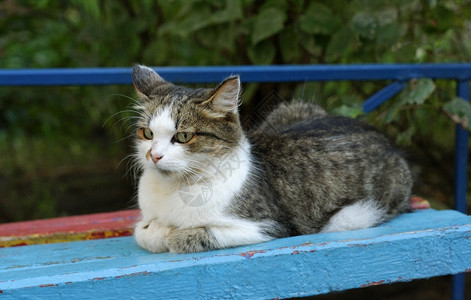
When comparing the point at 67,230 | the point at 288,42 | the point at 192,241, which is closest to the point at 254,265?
the point at 192,241

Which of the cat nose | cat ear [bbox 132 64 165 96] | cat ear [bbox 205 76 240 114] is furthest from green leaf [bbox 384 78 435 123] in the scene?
the cat nose

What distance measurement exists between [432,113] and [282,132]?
166 centimetres

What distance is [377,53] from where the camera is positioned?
3.08 metres

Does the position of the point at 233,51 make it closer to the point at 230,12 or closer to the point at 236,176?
the point at 230,12

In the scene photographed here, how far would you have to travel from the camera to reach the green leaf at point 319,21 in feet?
9.59

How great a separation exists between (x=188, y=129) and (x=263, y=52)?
1.47 meters

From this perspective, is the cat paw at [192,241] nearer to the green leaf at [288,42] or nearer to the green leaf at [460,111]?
the green leaf at [460,111]

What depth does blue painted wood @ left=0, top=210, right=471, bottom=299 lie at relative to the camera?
1.44 m

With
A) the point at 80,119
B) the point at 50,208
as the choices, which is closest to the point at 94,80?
the point at 80,119

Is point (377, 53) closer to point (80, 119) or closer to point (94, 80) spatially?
point (94, 80)

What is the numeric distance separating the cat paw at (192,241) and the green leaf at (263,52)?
1589 millimetres

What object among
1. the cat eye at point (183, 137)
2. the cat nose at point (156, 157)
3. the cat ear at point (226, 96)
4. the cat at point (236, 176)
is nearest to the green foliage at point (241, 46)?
the cat at point (236, 176)

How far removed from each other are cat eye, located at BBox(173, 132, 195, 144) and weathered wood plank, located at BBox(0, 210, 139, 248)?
0.62 m

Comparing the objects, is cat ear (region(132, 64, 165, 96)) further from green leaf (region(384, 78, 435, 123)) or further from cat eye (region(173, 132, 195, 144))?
green leaf (region(384, 78, 435, 123))
